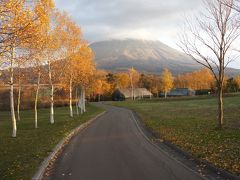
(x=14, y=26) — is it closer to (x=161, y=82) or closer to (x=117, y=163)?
(x=117, y=163)

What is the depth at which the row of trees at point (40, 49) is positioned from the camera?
12.5 metres

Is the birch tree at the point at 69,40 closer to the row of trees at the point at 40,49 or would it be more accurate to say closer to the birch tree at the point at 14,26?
the row of trees at the point at 40,49

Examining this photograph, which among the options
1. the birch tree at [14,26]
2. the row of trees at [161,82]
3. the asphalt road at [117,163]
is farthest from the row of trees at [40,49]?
the row of trees at [161,82]

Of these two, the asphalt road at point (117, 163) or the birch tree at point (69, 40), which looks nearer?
the asphalt road at point (117, 163)

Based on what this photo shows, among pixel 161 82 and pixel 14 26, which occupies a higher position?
pixel 161 82

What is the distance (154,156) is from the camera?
13.3m

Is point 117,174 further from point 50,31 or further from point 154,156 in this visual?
point 50,31

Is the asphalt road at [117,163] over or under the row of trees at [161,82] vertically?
under

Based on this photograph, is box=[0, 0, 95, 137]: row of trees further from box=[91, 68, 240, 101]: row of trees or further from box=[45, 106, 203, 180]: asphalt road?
box=[91, 68, 240, 101]: row of trees

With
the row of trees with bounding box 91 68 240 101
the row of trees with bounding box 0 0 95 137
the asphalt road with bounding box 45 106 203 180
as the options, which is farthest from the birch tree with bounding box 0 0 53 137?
the row of trees with bounding box 91 68 240 101

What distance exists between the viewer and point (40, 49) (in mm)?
23438

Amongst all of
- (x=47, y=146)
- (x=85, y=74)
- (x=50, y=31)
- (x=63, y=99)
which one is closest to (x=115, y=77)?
(x=63, y=99)

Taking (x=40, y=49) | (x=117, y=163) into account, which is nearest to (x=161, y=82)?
(x=40, y=49)

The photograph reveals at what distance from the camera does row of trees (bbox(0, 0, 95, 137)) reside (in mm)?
12469
